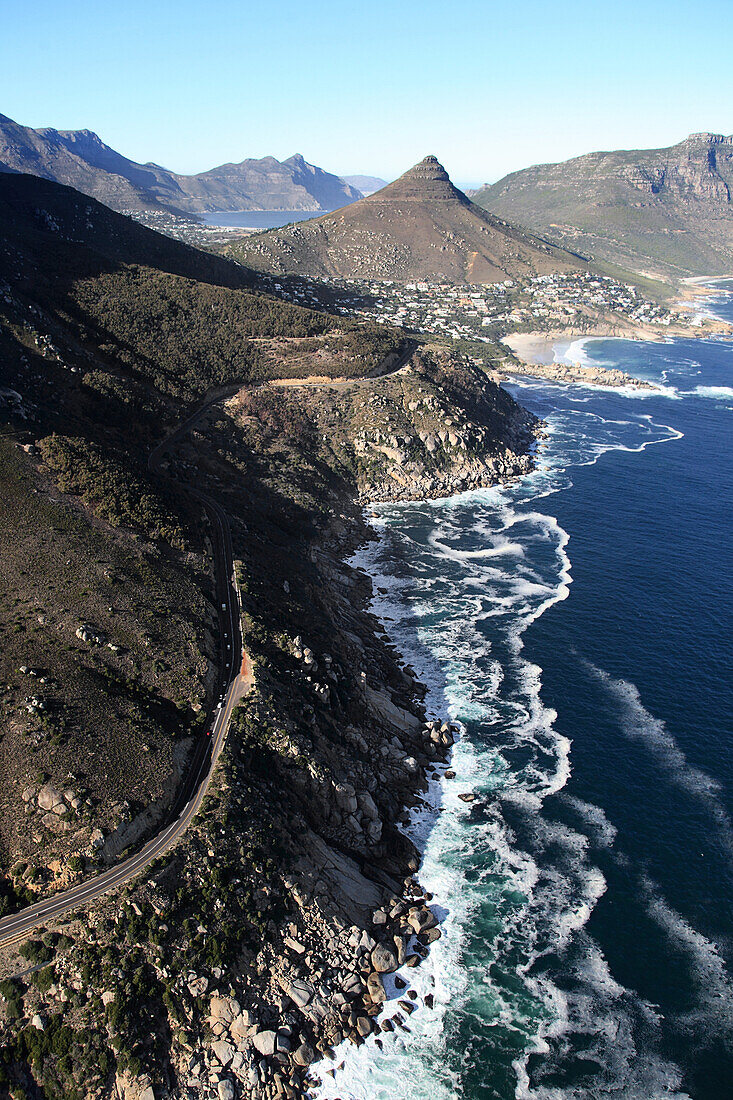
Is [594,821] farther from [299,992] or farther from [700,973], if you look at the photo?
[299,992]

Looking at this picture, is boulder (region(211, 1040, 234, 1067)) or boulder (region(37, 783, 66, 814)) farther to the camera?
boulder (region(37, 783, 66, 814))

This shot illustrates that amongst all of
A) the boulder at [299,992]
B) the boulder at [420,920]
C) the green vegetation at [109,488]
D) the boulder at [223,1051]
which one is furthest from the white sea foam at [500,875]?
the green vegetation at [109,488]

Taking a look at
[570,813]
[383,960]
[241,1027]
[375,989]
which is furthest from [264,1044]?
[570,813]

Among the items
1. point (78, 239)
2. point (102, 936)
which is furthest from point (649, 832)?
point (78, 239)

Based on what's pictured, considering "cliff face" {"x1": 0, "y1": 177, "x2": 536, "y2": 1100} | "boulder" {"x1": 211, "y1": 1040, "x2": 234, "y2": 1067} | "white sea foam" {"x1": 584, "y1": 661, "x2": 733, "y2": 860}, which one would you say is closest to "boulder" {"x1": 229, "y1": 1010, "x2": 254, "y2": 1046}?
"cliff face" {"x1": 0, "y1": 177, "x2": 536, "y2": 1100}

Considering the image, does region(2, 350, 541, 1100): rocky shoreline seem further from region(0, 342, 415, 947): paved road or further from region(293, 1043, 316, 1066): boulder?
region(0, 342, 415, 947): paved road

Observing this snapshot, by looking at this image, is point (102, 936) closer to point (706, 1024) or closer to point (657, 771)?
point (706, 1024)
